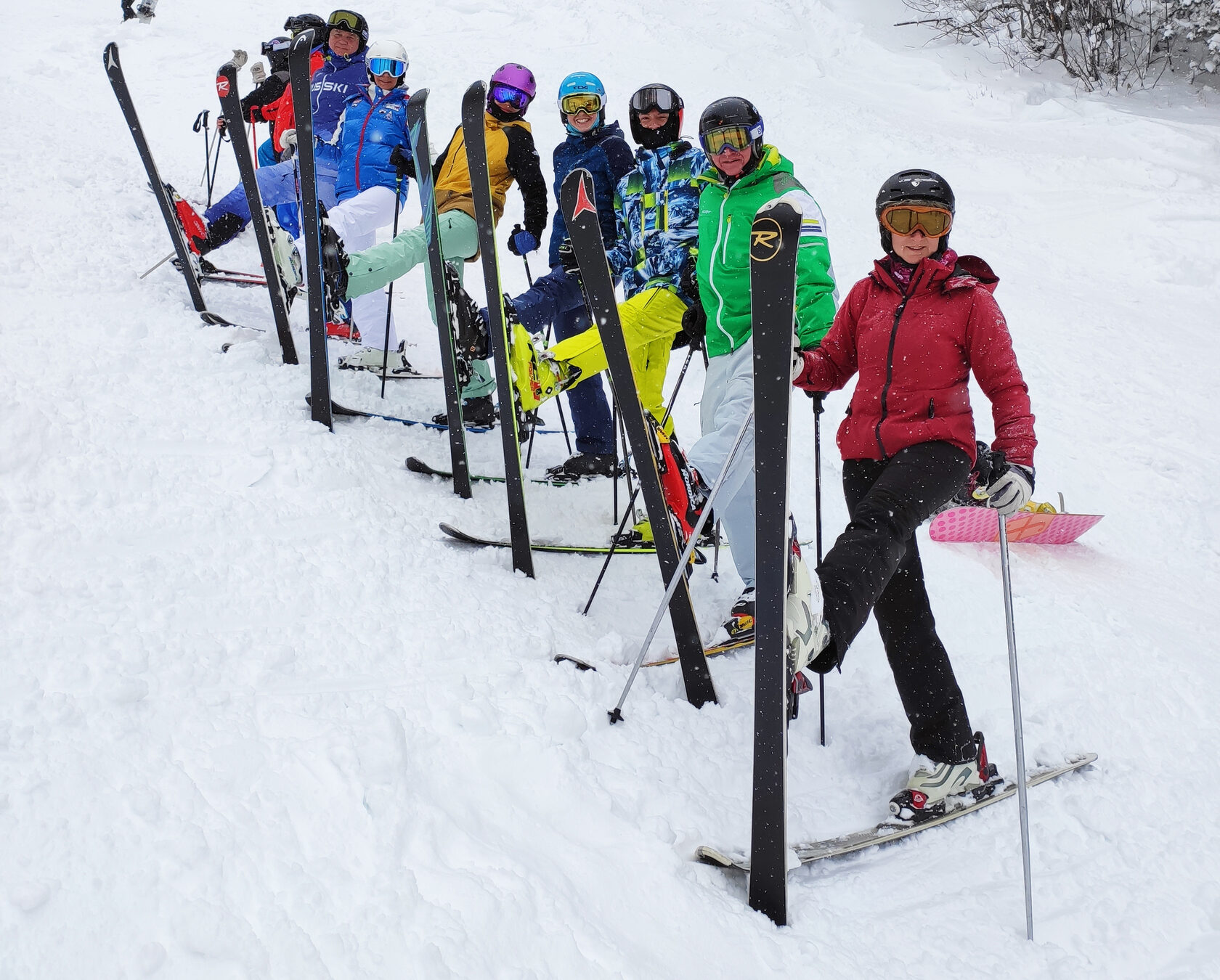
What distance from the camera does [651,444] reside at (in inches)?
121

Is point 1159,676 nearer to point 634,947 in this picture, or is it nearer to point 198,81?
point 634,947

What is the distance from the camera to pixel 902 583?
9.34 ft

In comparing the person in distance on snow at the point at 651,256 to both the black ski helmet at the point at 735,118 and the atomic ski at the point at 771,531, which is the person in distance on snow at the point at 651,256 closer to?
the black ski helmet at the point at 735,118

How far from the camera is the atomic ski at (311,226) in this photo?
3.93 m

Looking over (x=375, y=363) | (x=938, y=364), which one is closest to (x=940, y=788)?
(x=938, y=364)

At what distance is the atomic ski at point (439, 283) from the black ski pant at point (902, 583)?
6.34ft

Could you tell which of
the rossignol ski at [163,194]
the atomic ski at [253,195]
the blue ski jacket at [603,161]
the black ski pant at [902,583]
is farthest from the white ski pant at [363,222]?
the black ski pant at [902,583]

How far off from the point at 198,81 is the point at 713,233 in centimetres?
1121

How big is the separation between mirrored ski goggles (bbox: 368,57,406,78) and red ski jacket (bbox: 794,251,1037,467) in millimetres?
3527

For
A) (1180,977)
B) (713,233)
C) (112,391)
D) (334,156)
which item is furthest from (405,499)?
(1180,977)

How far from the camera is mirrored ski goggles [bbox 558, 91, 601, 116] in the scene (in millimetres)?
4441

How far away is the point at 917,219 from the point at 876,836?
190 centimetres

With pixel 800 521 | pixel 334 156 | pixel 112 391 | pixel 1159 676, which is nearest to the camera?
pixel 1159 676

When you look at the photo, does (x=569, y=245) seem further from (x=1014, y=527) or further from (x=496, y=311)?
(x=1014, y=527)
